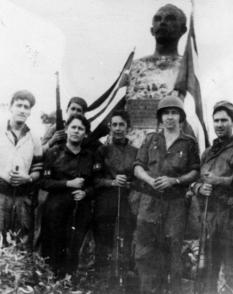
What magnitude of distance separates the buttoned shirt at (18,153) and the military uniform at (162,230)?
103 cm

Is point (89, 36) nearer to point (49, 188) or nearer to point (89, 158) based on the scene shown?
point (89, 158)

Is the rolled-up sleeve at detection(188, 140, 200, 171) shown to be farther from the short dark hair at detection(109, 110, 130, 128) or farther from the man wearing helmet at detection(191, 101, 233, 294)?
the short dark hair at detection(109, 110, 130, 128)

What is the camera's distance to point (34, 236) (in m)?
4.25

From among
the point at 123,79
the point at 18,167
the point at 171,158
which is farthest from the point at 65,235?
the point at 123,79

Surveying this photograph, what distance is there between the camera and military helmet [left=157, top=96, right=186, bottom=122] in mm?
4180

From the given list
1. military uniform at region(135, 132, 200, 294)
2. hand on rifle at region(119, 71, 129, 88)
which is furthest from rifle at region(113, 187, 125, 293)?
hand on rifle at region(119, 71, 129, 88)

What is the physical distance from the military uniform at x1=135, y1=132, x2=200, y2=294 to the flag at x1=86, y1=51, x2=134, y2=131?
85 centimetres

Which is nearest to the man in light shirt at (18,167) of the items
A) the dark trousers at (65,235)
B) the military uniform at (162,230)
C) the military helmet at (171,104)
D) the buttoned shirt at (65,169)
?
the buttoned shirt at (65,169)

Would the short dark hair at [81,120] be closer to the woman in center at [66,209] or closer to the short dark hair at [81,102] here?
the woman in center at [66,209]

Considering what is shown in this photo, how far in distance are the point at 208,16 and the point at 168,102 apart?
105cm

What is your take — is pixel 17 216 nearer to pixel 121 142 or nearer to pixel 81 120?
pixel 81 120

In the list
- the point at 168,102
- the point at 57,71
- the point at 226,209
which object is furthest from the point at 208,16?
the point at 226,209

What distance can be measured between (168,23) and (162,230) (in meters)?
1.95

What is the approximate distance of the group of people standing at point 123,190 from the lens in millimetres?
3938
